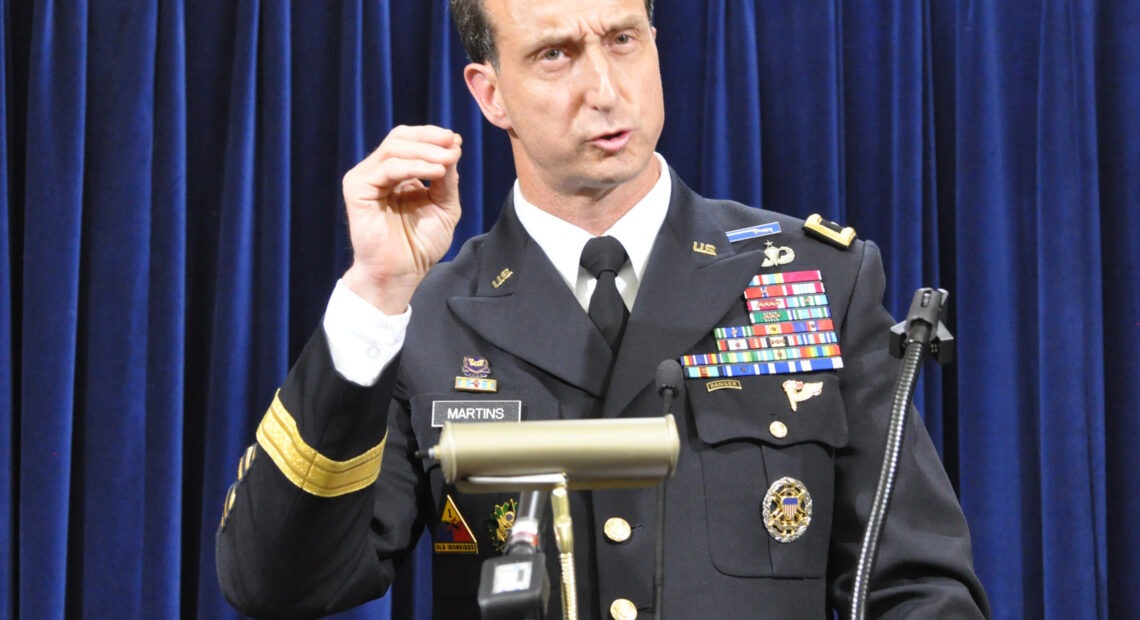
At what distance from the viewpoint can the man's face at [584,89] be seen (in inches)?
63.1

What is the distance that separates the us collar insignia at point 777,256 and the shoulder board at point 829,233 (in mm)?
42

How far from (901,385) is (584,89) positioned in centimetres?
68

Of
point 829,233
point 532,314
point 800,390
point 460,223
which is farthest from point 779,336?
point 460,223

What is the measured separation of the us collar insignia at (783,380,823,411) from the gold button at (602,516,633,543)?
0.25 metres

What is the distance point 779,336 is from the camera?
162 cm

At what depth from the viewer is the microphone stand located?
106 centimetres

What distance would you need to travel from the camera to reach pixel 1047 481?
2422mm

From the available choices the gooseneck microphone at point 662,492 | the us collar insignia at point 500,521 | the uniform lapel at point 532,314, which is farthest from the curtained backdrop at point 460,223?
the gooseneck microphone at point 662,492

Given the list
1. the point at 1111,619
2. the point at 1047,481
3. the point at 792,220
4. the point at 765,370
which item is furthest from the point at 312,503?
the point at 1111,619

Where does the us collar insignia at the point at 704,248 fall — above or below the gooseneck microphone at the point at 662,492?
above

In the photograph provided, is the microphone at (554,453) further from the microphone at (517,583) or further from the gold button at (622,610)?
the gold button at (622,610)

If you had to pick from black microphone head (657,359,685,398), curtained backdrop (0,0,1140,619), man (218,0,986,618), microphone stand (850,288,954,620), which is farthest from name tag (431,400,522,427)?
curtained backdrop (0,0,1140,619)

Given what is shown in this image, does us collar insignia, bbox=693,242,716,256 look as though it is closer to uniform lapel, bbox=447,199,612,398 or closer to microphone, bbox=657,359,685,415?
uniform lapel, bbox=447,199,612,398

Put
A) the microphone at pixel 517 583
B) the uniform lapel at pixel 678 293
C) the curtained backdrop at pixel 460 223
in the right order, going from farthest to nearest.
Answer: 1. the curtained backdrop at pixel 460 223
2. the uniform lapel at pixel 678 293
3. the microphone at pixel 517 583
